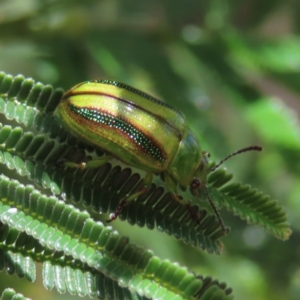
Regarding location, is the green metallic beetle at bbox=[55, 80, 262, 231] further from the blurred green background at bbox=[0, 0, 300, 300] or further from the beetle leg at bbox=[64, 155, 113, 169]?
the blurred green background at bbox=[0, 0, 300, 300]

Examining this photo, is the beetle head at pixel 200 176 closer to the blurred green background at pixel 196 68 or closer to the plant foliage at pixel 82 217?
the plant foliage at pixel 82 217

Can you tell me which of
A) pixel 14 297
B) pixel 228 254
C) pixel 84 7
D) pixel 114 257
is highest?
pixel 84 7

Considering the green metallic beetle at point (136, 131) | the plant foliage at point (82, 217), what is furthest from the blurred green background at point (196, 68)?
the plant foliage at point (82, 217)

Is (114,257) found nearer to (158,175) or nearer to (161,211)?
(161,211)

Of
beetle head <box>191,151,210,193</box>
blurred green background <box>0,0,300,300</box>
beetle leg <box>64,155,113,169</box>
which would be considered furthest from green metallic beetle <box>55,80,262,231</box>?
blurred green background <box>0,0,300,300</box>

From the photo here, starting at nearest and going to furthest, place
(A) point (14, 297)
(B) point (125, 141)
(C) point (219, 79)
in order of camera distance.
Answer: (A) point (14, 297)
(B) point (125, 141)
(C) point (219, 79)

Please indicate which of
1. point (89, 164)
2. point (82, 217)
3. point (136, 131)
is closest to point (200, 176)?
point (136, 131)

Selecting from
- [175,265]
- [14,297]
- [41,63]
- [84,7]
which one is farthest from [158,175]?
[84,7]

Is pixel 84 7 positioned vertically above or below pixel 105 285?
above
